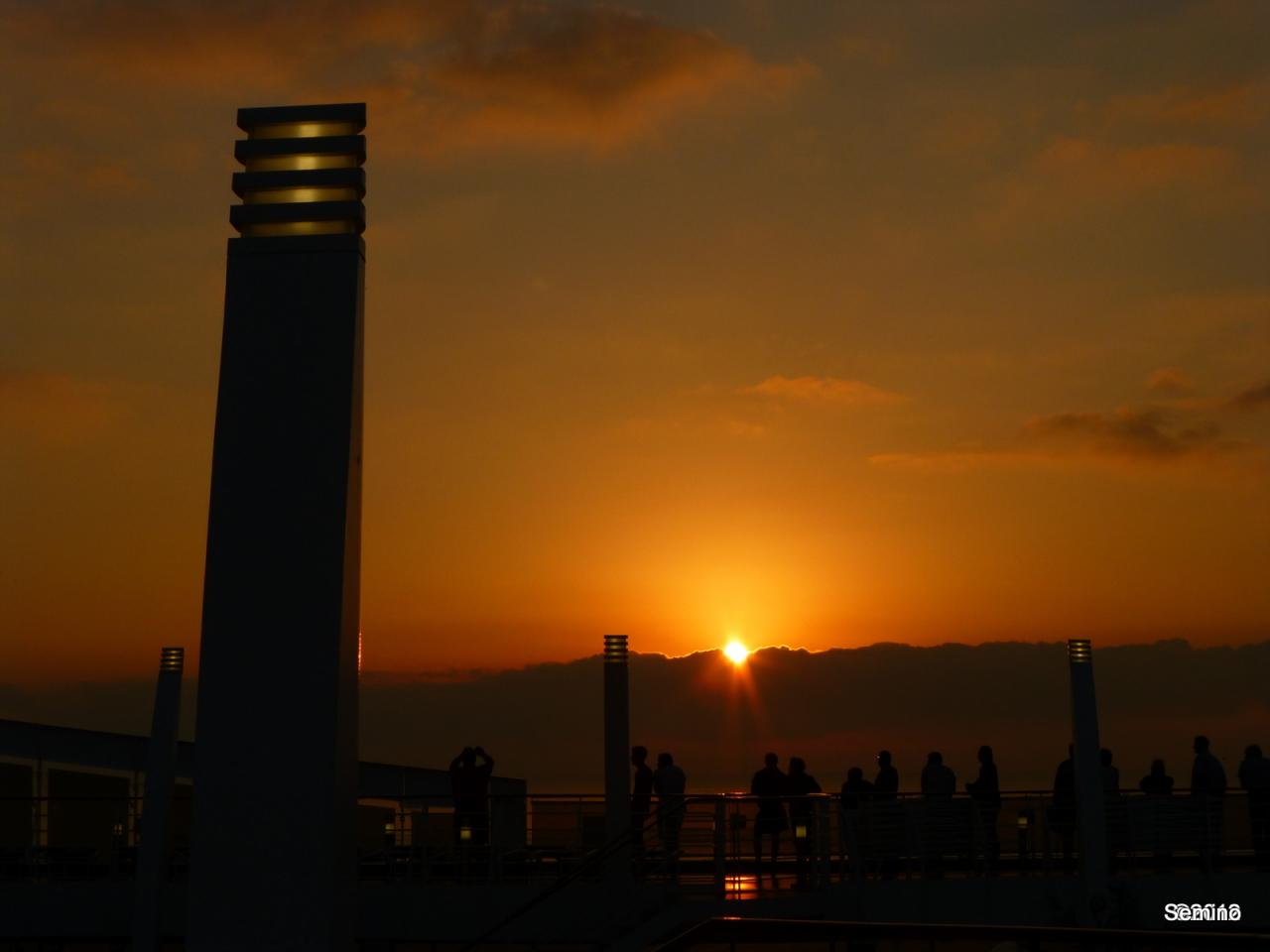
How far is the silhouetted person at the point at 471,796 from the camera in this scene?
1808 centimetres

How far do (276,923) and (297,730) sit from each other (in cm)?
97

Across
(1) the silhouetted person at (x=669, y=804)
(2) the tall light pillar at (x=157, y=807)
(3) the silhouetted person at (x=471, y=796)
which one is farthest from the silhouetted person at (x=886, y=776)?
(2) the tall light pillar at (x=157, y=807)

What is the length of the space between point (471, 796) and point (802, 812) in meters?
3.74

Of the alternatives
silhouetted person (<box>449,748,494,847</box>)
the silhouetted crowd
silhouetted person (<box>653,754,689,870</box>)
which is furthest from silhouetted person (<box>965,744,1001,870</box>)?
silhouetted person (<box>449,748,494,847</box>)

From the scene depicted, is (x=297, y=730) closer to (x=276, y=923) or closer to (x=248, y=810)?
(x=248, y=810)

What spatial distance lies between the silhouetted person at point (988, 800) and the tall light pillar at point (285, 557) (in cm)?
1044

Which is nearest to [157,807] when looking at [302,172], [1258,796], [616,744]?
[616,744]

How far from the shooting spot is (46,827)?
20000mm

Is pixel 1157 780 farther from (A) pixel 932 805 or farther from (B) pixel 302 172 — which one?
(B) pixel 302 172

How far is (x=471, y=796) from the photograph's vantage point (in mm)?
18312

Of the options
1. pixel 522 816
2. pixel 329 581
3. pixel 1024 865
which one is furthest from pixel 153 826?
pixel 329 581

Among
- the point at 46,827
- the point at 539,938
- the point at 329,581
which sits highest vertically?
the point at 329,581

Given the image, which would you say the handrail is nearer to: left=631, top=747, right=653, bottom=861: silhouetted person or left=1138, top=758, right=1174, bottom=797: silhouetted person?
left=631, top=747, right=653, bottom=861: silhouetted person

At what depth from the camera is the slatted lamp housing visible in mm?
8688
